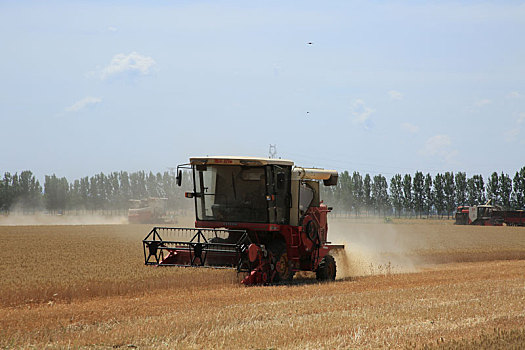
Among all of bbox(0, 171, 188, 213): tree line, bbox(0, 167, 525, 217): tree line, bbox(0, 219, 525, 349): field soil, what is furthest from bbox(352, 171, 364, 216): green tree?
bbox(0, 219, 525, 349): field soil

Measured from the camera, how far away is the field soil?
7.98 meters

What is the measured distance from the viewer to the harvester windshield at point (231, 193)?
14961 mm

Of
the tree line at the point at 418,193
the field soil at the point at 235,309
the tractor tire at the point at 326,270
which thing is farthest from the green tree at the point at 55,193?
the tractor tire at the point at 326,270

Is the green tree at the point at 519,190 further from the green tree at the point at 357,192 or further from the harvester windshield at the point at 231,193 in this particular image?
the harvester windshield at the point at 231,193

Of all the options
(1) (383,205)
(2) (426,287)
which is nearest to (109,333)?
(2) (426,287)

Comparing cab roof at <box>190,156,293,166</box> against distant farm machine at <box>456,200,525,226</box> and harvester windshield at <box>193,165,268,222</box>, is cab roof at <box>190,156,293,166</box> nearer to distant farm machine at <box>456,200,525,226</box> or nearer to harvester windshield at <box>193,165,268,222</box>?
harvester windshield at <box>193,165,268,222</box>

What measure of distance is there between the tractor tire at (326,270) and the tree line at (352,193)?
85244 mm

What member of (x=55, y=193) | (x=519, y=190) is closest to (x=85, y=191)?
(x=55, y=193)

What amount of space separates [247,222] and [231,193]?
31.2 inches

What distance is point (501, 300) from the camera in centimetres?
1141

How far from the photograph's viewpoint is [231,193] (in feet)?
49.9

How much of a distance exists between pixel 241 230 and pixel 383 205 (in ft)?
334

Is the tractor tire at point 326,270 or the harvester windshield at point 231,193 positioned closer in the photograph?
the harvester windshield at point 231,193

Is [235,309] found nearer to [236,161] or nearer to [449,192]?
[236,161]
